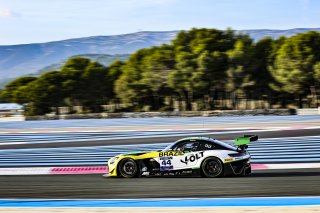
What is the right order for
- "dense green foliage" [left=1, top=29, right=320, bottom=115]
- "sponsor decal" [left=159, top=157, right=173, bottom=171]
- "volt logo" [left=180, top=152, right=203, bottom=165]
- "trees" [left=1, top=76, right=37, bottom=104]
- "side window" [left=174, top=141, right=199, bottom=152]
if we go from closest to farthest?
"volt logo" [left=180, top=152, right=203, bottom=165] < "side window" [left=174, top=141, right=199, bottom=152] < "sponsor decal" [left=159, top=157, right=173, bottom=171] < "dense green foliage" [left=1, top=29, right=320, bottom=115] < "trees" [left=1, top=76, right=37, bottom=104]

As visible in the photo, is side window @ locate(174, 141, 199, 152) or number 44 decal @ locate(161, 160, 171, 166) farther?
number 44 decal @ locate(161, 160, 171, 166)

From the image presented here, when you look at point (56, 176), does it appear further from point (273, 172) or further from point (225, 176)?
point (273, 172)

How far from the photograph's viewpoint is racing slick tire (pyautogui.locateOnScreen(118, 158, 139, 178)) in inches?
465

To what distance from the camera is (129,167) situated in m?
11.9

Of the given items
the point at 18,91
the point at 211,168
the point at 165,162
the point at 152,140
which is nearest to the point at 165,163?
the point at 165,162

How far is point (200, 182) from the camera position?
10.7m

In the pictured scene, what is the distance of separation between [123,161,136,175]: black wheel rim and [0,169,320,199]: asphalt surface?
0.34 m

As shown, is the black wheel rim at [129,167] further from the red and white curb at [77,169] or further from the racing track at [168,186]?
the red and white curb at [77,169]

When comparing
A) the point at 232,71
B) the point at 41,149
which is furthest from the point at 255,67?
the point at 41,149

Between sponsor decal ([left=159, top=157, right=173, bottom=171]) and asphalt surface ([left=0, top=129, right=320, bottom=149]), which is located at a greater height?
sponsor decal ([left=159, top=157, right=173, bottom=171])

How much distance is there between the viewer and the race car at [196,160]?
1113 centimetres

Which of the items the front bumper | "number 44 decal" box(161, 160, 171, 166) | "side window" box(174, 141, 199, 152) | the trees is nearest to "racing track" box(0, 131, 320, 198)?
the front bumper

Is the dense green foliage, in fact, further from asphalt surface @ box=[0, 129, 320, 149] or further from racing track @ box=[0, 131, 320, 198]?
racing track @ box=[0, 131, 320, 198]

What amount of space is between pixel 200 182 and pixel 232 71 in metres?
38.8
